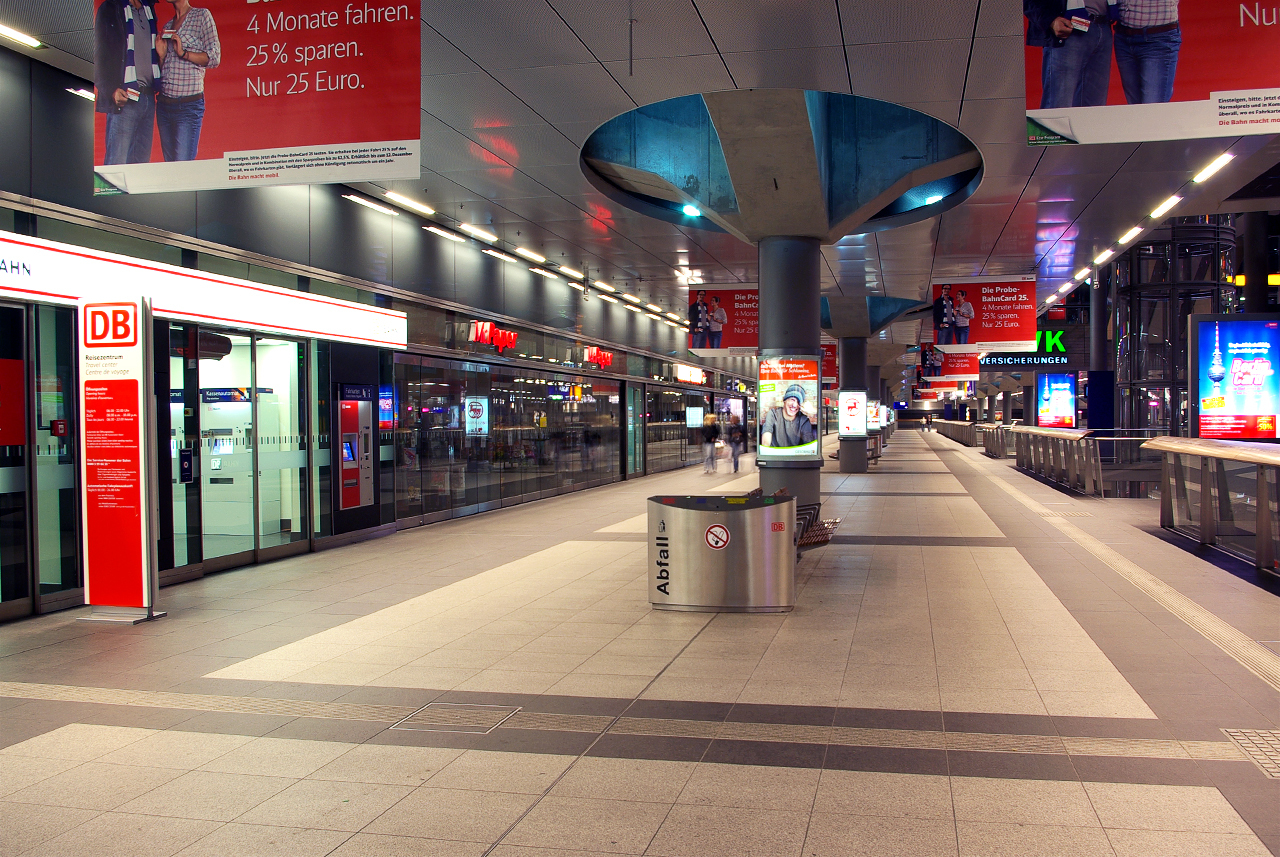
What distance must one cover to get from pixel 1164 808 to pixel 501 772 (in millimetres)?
2761

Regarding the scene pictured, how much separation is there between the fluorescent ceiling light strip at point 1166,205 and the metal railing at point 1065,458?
6443 mm

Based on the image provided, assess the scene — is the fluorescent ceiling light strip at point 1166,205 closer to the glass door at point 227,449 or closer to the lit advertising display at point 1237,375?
the lit advertising display at point 1237,375

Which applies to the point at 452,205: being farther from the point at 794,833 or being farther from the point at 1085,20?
the point at 794,833

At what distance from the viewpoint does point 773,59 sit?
6742mm

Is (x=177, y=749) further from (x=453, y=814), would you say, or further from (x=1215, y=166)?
(x=1215, y=166)

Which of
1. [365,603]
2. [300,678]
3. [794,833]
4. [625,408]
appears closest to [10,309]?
[365,603]

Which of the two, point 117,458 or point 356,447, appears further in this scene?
point 356,447

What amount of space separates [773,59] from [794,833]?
551 cm

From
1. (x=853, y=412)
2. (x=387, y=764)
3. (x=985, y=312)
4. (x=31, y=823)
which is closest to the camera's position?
(x=31, y=823)

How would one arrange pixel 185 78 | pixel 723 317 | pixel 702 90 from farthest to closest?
1. pixel 723 317
2. pixel 702 90
3. pixel 185 78

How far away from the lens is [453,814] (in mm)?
3598

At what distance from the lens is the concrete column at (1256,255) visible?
2189 cm

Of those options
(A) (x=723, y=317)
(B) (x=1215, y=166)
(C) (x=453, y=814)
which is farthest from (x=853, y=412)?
(C) (x=453, y=814)

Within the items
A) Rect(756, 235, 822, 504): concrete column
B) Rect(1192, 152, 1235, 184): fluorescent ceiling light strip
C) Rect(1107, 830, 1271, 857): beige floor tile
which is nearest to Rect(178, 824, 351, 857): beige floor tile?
Rect(1107, 830, 1271, 857): beige floor tile
